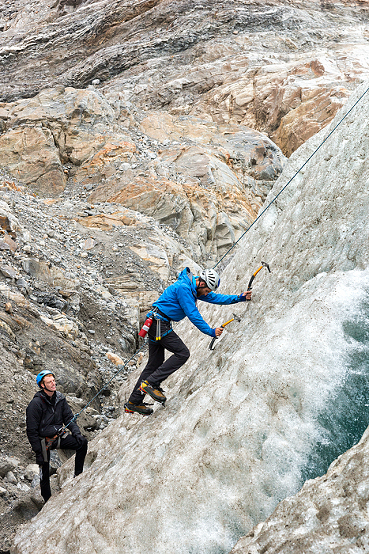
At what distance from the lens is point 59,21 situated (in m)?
44.9

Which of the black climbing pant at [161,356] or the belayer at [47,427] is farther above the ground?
the black climbing pant at [161,356]

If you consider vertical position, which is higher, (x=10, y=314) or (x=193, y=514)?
(x=193, y=514)

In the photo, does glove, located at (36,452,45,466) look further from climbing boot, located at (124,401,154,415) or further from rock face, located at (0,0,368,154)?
rock face, located at (0,0,368,154)

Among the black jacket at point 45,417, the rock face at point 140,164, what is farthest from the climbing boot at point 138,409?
the rock face at point 140,164

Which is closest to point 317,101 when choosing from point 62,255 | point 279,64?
point 279,64

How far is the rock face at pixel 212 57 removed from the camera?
30.8 m

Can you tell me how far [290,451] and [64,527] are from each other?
292 cm

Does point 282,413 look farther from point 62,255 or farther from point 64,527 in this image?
point 62,255

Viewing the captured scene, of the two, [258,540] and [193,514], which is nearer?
[258,540]

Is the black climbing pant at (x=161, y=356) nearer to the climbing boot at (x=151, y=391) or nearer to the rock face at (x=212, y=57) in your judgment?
the climbing boot at (x=151, y=391)

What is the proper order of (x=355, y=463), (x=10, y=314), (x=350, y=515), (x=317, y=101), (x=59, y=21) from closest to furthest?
1. (x=350, y=515)
2. (x=355, y=463)
3. (x=10, y=314)
4. (x=317, y=101)
5. (x=59, y=21)

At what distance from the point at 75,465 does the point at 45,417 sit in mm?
970

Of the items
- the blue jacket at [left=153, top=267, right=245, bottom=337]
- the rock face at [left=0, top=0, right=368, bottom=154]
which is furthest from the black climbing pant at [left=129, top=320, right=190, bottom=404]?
the rock face at [left=0, top=0, right=368, bottom=154]

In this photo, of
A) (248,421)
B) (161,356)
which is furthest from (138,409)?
(248,421)
